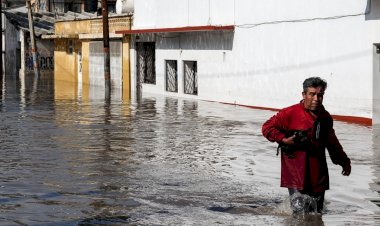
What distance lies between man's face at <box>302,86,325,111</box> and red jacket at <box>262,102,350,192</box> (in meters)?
0.10

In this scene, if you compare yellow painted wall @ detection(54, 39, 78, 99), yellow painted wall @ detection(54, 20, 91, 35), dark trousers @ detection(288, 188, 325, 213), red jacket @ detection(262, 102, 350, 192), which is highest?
yellow painted wall @ detection(54, 20, 91, 35)

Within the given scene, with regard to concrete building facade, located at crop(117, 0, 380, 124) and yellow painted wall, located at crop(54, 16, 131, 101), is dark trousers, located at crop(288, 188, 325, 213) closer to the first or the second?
concrete building facade, located at crop(117, 0, 380, 124)

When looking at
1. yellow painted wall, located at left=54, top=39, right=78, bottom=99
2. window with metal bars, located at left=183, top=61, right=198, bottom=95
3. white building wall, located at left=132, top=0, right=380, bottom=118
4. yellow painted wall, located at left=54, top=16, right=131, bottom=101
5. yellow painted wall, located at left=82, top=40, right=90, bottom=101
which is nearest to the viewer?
white building wall, located at left=132, top=0, right=380, bottom=118

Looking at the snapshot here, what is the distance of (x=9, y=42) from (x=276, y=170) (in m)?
66.0

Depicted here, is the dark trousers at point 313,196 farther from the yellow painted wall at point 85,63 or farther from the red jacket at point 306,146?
the yellow painted wall at point 85,63

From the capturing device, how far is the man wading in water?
8.78m

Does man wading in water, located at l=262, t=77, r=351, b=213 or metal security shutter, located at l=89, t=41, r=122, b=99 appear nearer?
man wading in water, located at l=262, t=77, r=351, b=213

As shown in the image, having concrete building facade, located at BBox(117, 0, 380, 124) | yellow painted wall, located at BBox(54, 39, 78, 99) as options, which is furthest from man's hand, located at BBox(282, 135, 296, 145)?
yellow painted wall, located at BBox(54, 39, 78, 99)

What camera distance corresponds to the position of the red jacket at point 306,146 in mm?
8867

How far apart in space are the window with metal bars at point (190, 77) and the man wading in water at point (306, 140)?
27892 millimetres

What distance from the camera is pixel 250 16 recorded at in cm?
3077

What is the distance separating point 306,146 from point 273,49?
67.1 ft

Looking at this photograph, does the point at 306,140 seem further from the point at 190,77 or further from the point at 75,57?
the point at 75,57

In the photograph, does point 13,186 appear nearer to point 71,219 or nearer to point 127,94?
point 71,219
